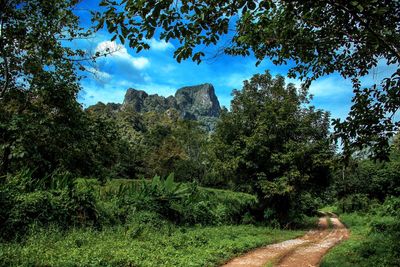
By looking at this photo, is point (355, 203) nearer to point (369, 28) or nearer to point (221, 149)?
point (221, 149)

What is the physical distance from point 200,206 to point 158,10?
46.5ft

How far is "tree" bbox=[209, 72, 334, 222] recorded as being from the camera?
19.7 metres

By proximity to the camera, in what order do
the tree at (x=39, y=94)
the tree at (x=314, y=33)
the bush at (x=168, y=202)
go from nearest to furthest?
the tree at (x=314, y=33), the tree at (x=39, y=94), the bush at (x=168, y=202)

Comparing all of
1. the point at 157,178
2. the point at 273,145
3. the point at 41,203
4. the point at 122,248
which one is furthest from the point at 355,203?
the point at 41,203

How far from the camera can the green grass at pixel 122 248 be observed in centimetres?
727

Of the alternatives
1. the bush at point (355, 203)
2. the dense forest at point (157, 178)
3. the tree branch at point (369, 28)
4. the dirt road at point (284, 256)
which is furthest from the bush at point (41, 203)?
the bush at point (355, 203)

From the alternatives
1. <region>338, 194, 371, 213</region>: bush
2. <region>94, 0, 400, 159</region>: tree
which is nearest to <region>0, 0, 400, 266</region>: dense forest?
<region>94, 0, 400, 159</region>: tree

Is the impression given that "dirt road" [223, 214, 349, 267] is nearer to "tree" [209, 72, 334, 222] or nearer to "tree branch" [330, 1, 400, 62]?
"tree" [209, 72, 334, 222]

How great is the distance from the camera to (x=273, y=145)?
20547 mm

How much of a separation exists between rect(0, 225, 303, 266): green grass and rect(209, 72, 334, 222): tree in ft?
23.6

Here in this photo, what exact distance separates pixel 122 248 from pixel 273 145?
43.4ft

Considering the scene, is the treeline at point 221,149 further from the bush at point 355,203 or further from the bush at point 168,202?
the bush at point 355,203

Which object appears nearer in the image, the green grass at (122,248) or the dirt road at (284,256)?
the green grass at (122,248)

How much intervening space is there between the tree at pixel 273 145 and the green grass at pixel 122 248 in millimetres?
7199
